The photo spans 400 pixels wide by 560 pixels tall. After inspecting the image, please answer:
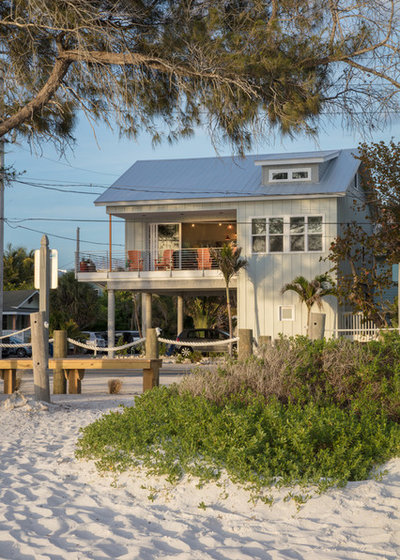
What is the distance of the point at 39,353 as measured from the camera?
10.2m

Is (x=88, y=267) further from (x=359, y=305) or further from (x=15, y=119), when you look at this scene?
(x=15, y=119)

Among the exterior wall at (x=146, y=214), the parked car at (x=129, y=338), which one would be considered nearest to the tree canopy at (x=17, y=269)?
the parked car at (x=129, y=338)

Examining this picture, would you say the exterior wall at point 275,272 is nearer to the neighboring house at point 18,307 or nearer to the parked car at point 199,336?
the parked car at point 199,336

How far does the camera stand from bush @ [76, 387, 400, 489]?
5875 millimetres

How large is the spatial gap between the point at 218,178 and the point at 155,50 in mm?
19424

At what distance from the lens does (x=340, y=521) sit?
5.14m

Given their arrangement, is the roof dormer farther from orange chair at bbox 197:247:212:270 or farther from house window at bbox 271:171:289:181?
orange chair at bbox 197:247:212:270

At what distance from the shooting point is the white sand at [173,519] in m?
4.59

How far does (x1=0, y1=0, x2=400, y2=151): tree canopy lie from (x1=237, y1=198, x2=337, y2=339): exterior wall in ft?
54.6

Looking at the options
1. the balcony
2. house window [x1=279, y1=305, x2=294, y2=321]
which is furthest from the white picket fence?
the balcony

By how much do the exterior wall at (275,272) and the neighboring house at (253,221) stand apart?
4 centimetres

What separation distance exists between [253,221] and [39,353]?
58.8ft

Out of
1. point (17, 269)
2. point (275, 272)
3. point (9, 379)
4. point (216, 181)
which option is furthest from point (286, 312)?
point (17, 269)

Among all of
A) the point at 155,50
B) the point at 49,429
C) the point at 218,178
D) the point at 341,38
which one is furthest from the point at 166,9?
the point at 218,178
